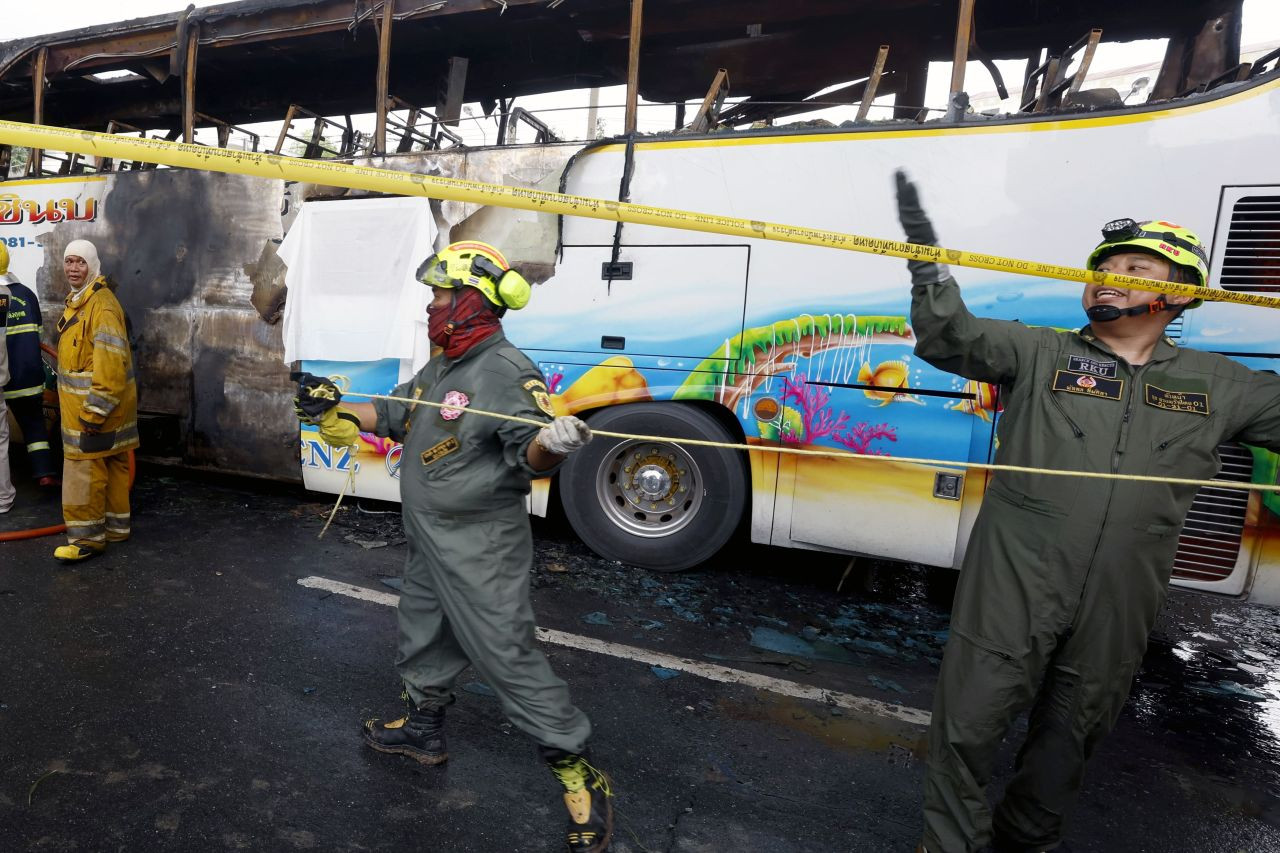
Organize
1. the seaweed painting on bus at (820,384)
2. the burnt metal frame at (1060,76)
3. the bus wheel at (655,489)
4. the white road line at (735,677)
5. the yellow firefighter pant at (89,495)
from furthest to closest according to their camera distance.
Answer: the bus wheel at (655,489), the yellow firefighter pant at (89,495), the seaweed painting on bus at (820,384), the burnt metal frame at (1060,76), the white road line at (735,677)

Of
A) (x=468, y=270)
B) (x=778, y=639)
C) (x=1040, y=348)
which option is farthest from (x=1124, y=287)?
(x=778, y=639)

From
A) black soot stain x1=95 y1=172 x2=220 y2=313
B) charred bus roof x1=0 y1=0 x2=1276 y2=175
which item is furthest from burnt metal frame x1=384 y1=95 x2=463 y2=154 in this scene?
black soot stain x1=95 y1=172 x2=220 y2=313

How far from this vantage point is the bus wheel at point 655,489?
176 inches

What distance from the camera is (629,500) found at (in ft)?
15.8

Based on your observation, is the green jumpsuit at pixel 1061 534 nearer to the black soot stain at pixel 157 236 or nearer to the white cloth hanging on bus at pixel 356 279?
the white cloth hanging on bus at pixel 356 279

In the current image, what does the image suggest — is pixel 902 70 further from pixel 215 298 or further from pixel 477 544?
pixel 215 298

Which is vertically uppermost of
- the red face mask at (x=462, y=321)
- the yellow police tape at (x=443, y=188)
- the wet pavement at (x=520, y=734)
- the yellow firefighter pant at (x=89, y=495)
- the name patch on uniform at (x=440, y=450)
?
the yellow police tape at (x=443, y=188)

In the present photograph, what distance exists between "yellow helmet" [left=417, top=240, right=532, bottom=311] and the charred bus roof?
257 centimetres

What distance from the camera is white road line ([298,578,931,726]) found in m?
3.15

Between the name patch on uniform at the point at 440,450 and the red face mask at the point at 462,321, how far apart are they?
298mm

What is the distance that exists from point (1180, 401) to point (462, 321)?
2.08 meters

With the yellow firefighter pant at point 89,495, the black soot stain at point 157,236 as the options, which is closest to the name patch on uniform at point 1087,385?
the yellow firefighter pant at point 89,495

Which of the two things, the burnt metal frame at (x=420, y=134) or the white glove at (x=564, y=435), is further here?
the burnt metal frame at (x=420, y=134)

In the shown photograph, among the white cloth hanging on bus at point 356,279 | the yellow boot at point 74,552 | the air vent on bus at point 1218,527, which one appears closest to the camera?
the air vent on bus at point 1218,527
